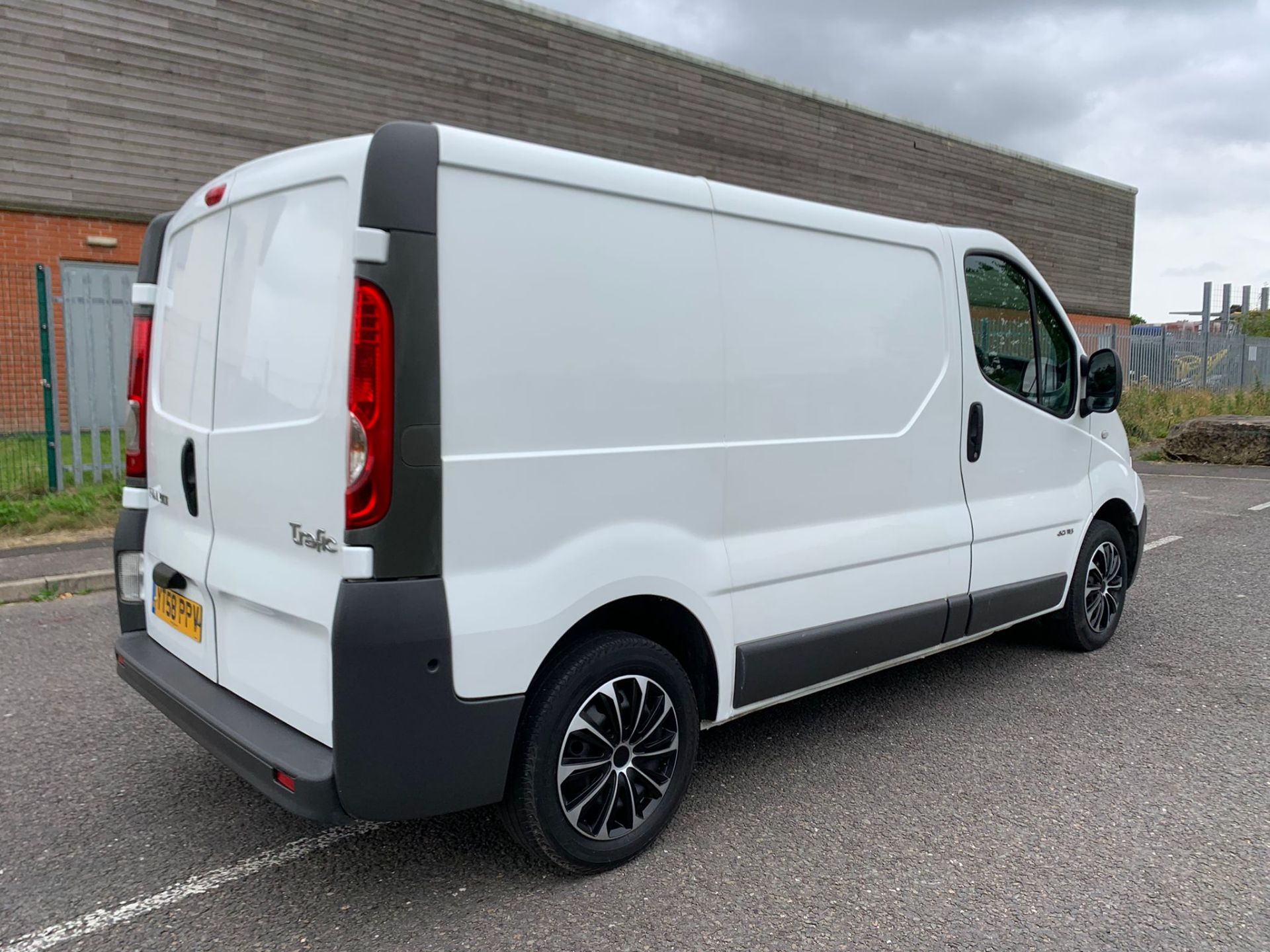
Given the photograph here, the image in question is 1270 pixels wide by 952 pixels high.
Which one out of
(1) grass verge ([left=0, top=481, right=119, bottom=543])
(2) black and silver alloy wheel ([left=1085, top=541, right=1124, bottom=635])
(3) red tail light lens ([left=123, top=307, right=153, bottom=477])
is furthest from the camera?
(1) grass verge ([left=0, top=481, right=119, bottom=543])

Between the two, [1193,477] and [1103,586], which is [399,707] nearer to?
[1103,586]

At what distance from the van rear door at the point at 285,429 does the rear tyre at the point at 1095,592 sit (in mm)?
3868

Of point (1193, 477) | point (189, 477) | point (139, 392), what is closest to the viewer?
point (189, 477)

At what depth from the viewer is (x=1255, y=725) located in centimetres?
414

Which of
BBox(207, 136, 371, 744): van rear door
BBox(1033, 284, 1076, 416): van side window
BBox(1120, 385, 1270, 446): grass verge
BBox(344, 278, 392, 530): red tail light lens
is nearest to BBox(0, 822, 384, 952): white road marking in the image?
BBox(207, 136, 371, 744): van rear door

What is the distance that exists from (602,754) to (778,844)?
685 mm

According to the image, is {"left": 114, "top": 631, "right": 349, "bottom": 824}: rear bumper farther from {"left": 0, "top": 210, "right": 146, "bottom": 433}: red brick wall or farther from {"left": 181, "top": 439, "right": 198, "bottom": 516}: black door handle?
{"left": 0, "top": 210, "right": 146, "bottom": 433}: red brick wall

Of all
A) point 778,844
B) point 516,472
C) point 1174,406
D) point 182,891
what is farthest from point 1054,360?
point 1174,406

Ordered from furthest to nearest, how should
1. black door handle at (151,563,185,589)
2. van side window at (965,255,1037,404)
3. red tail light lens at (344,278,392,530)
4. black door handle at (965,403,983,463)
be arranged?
van side window at (965,255,1037,404) < black door handle at (965,403,983,463) < black door handle at (151,563,185,589) < red tail light lens at (344,278,392,530)

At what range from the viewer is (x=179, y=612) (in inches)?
126

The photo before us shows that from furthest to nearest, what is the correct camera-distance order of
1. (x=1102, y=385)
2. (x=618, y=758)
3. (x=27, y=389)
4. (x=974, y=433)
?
(x=27, y=389)
(x=1102, y=385)
(x=974, y=433)
(x=618, y=758)

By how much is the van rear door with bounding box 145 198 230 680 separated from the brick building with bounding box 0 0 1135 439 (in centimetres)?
695

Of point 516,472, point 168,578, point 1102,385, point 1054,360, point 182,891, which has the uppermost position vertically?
point 1054,360

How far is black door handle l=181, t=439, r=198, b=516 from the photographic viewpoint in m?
3.03
